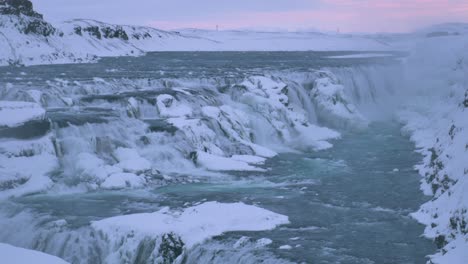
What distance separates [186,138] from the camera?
1952cm

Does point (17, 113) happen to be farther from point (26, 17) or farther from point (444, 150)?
point (26, 17)

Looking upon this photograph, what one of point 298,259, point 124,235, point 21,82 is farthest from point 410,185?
point 21,82

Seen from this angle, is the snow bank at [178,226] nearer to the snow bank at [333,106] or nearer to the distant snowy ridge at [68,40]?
the snow bank at [333,106]

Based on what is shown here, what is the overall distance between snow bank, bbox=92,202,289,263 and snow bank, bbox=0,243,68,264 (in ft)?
4.63

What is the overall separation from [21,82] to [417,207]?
1798 cm

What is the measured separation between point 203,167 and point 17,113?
19.1ft

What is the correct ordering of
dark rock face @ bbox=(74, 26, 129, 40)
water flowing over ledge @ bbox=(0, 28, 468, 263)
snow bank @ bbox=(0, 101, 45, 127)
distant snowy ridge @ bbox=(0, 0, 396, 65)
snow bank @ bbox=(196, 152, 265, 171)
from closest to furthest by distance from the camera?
water flowing over ledge @ bbox=(0, 28, 468, 263), snow bank @ bbox=(0, 101, 45, 127), snow bank @ bbox=(196, 152, 265, 171), distant snowy ridge @ bbox=(0, 0, 396, 65), dark rock face @ bbox=(74, 26, 129, 40)

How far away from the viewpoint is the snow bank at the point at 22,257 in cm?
977

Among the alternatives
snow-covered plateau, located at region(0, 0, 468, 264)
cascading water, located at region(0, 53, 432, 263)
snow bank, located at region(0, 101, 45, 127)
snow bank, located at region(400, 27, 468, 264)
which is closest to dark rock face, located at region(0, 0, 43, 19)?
snow-covered plateau, located at region(0, 0, 468, 264)

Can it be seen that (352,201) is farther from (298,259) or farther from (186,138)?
(186,138)

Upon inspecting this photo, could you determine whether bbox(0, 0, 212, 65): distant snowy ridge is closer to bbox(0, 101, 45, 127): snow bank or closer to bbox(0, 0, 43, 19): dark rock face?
bbox(0, 0, 43, 19): dark rock face

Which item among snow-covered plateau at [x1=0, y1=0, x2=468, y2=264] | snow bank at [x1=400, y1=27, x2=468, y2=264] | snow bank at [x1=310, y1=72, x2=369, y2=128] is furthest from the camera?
snow bank at [x1=310, y1=72, x2=369, y2=128]

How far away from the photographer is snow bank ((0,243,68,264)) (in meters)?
9.77

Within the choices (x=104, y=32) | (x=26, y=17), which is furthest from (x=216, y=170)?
(x=104, y=32)
